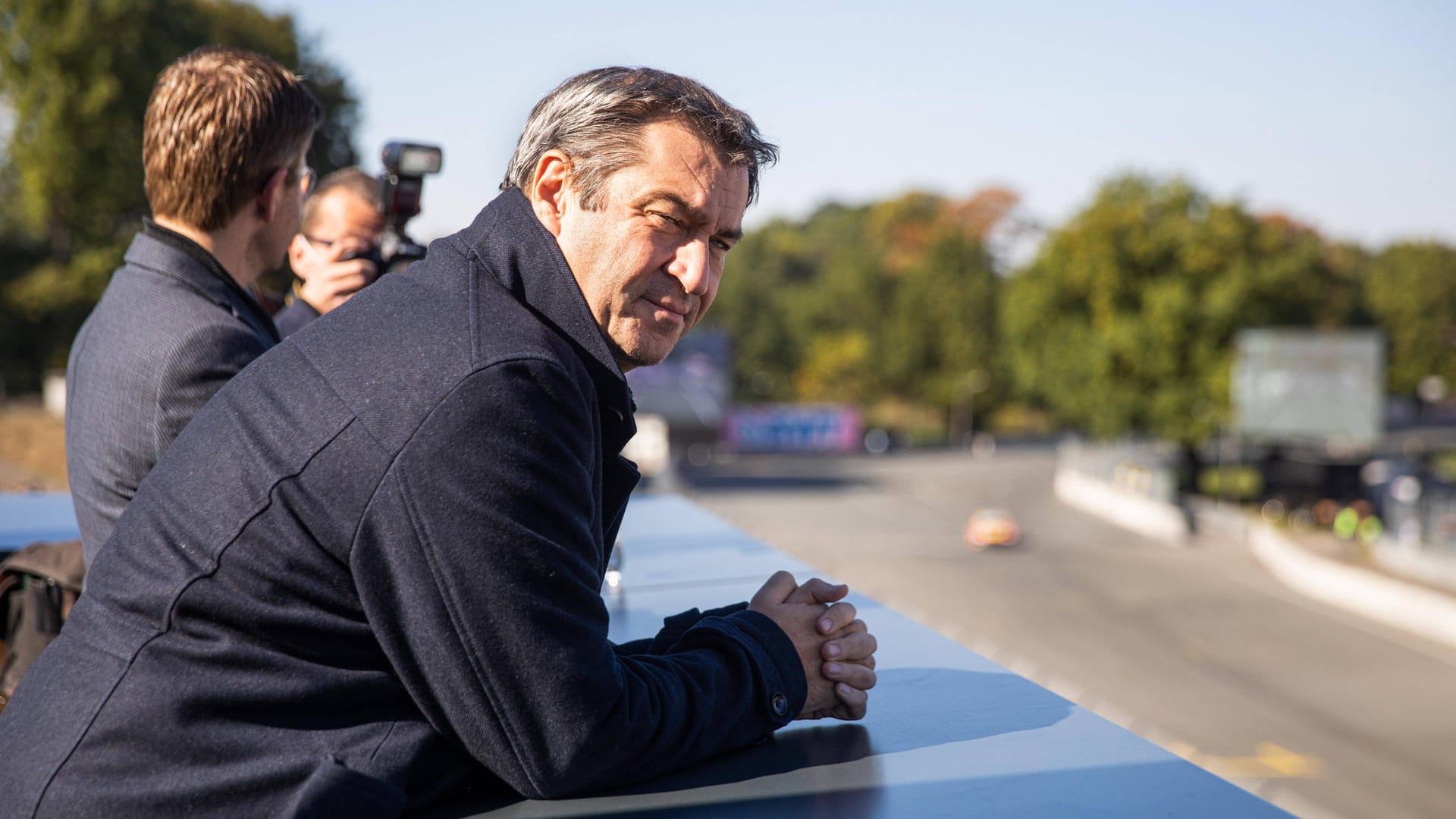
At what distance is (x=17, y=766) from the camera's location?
1.32 m

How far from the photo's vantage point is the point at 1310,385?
1721 inches

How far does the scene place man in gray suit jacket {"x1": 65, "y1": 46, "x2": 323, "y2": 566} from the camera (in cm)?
196

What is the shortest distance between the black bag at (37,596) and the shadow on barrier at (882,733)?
152 centimetres

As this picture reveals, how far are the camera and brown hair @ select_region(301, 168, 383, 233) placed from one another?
370 millimetres

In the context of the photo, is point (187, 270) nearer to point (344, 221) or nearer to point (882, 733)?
point (882, 733)

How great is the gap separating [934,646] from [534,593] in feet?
2.95

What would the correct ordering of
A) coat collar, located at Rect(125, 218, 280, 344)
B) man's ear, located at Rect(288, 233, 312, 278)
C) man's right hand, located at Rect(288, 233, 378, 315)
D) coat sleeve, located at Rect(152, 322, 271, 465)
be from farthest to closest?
1. man's ear, located at Rect(288, 233, 312, 278)
2. man's right hand, located at Rect(288, 233, 378, 315)
3. coat collar, located at Rect(125, 218, 280, 344)
4. coat sleeve, located at Rect(152, 322, 271, 465)

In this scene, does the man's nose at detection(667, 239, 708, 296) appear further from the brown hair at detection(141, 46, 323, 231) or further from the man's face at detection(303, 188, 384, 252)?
the man's face at detection(303, 188, 384, 252)

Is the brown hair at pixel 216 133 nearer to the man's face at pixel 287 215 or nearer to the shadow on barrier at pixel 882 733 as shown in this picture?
the man's face at pixel 287 215

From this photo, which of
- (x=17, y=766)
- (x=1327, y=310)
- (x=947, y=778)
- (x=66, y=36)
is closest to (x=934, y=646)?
(x=947, y=778)

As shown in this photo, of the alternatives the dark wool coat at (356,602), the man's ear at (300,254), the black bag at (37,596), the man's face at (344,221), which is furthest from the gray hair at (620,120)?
the man's face at (344,221)

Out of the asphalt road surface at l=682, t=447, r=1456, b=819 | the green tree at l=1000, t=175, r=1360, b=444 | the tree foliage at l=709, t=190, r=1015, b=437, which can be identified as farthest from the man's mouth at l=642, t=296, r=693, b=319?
the tree foliage at l=709, t=190, r=1015, b=437

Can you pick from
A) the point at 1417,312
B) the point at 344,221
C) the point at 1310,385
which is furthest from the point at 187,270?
the point at 1417,312

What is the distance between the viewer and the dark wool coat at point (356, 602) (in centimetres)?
131
